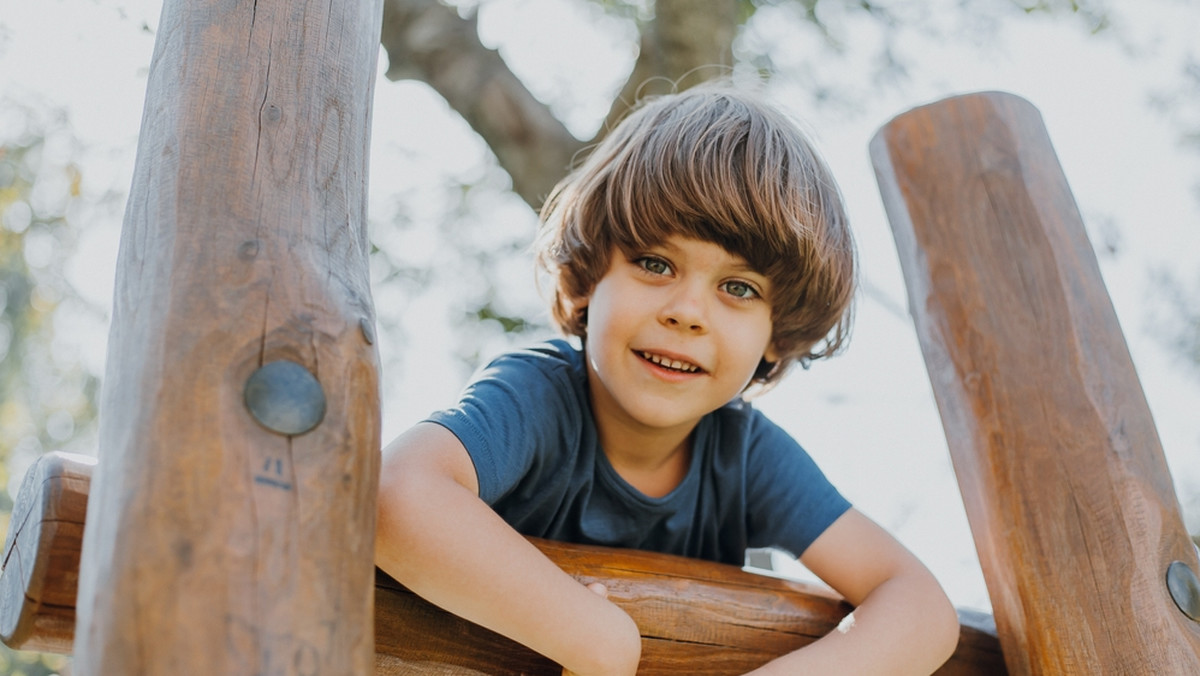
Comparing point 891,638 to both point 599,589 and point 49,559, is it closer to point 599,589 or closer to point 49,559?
point 599,589

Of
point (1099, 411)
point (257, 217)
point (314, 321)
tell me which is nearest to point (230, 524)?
point (314, 321)

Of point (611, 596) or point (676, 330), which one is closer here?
point (611, 596)

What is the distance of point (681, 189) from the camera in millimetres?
1739

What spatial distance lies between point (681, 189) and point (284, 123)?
782 millimetres

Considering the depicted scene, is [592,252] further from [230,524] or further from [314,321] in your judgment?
[230,524]

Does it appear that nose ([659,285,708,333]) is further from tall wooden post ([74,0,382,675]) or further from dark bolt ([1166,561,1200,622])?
dark bolt ([1166,561,1200,622])

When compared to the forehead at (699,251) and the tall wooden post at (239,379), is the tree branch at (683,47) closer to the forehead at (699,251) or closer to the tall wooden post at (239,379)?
the forehead at (699,251)

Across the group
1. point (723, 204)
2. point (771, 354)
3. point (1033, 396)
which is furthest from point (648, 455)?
point (1033, 396)

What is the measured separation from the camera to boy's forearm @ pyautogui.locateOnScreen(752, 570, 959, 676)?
145 centimetres

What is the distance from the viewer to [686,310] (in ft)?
5.46

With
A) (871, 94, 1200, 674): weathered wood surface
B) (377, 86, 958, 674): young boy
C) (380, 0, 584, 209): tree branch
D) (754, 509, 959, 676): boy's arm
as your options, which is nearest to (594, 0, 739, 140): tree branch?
(380, 0, 584, 209): tree branch

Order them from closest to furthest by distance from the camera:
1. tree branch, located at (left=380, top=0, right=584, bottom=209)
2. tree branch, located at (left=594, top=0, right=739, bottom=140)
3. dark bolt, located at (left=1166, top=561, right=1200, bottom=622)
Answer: dark bolt, located at (left=1166, top=561, right=1200, bottom=622) < tree branch, located at (left=594, top=0, right=739, bottom=140) < tree branch, located at (left=380, top=0, right=584, bottom=209)

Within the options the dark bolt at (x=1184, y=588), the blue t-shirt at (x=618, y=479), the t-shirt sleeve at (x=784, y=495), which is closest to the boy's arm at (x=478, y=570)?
the blue t-shirt at (x=618, y=479)

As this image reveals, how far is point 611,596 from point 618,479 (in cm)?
44
